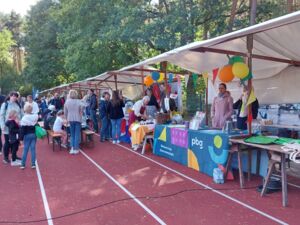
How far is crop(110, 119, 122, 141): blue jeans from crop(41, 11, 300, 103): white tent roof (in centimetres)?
272

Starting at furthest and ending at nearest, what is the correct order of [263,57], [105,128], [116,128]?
[105,128], [116,128], [263,57]

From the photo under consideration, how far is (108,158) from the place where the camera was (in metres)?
8.59

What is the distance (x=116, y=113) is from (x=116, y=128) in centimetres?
56

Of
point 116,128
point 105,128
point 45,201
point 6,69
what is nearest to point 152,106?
point 116,128

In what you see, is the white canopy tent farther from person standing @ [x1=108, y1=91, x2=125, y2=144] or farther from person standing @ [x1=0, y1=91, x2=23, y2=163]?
person standing @ [x1=0, y1=91, x2=23, y2=163]

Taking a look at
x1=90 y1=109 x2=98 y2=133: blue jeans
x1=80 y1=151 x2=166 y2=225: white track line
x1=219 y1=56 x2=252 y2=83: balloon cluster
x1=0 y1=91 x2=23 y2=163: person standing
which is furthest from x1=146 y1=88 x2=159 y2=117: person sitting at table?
x1=219 y1=56 x2=252 y2=83: balloon cluster

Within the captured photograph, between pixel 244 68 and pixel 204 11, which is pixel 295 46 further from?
pixel 204 11

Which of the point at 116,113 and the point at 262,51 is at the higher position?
the point at 262,51

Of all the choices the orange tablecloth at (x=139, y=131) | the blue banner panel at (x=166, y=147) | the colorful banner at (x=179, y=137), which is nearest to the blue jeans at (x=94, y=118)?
the orange tablecloth at (x=139, y=131)

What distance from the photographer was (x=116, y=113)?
35.1 ft

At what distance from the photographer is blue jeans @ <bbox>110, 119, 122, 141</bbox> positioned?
1084 cm

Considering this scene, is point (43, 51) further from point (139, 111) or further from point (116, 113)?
point (139, 111)

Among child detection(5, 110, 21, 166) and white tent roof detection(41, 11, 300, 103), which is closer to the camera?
white tent roof detection(41, 11, 300, 103)

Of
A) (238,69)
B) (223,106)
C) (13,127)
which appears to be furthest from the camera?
(13,127)
